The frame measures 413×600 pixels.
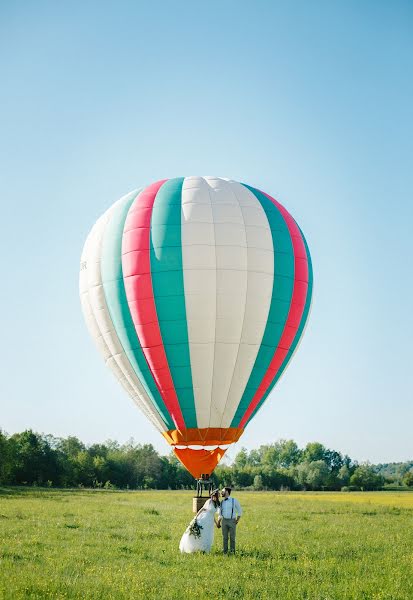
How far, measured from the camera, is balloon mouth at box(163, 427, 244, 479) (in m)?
20.7

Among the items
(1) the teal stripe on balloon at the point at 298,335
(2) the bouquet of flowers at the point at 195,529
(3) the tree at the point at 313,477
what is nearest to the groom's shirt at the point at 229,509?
(2) the bouquet of flowers at the point at 195,529

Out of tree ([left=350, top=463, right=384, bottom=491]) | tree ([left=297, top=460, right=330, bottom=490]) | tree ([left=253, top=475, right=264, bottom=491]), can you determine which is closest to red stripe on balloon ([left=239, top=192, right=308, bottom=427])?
tree ([left=253, top=475, right=264, bottom=491])

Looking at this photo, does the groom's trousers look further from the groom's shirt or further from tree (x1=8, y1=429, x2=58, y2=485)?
tree (x1=8, y1=429, x2=58, y2=485)

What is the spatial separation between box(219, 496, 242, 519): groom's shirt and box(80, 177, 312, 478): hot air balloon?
202 inches

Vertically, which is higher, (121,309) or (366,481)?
(121,309)

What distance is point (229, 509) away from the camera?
15352mm

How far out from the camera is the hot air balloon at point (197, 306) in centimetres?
2122

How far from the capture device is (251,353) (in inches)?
862

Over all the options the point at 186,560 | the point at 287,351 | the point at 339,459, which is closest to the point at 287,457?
the point at 339,459

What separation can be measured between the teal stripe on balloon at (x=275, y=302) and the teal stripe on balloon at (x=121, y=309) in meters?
2.76

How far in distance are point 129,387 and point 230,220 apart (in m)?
6.47

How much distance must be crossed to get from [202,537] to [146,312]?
8047 millimetres

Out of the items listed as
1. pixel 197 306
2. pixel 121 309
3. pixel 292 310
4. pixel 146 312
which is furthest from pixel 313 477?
pixel 146 312

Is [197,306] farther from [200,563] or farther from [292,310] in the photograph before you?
[200,563]
